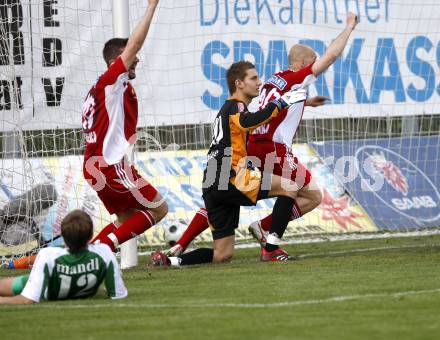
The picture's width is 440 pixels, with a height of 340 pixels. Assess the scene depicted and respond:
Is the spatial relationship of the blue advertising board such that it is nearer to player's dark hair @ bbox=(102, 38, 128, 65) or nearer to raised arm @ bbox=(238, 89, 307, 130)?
raised arm @ bbox=(238, 89, 307, 130)

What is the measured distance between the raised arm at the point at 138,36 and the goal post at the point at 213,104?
3.27m

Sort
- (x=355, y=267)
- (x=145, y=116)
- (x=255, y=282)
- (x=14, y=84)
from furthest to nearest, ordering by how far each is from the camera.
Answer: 1. (x=145, y=116)
2. (x=14, y=84)
3. (x=355, y=267)
4. (x=255, y=282)

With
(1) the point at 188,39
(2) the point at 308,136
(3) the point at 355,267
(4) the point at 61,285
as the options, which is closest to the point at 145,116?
(1) the point at 188,39

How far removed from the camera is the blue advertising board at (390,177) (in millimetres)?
15547

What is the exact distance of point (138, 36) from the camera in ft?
31.9

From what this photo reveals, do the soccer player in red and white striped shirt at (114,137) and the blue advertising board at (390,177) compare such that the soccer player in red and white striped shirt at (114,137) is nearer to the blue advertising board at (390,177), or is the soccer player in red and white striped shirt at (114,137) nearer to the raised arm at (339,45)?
the raised arm at (339,45)

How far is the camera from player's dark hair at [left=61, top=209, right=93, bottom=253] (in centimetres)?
778

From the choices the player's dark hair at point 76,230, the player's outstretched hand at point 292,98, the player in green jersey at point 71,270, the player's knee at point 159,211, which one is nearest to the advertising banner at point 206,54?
the player's knee at point 159,211

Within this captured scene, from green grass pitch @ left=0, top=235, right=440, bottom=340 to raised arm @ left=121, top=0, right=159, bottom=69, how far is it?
2.10 meters

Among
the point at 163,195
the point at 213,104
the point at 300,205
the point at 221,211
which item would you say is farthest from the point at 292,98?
the point at 163,195

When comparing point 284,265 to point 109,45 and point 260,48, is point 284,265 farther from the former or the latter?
point 260,48

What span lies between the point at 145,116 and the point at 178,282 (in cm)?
496

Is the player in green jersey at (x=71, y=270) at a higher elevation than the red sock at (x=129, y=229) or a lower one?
higher

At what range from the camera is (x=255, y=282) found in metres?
9.19
